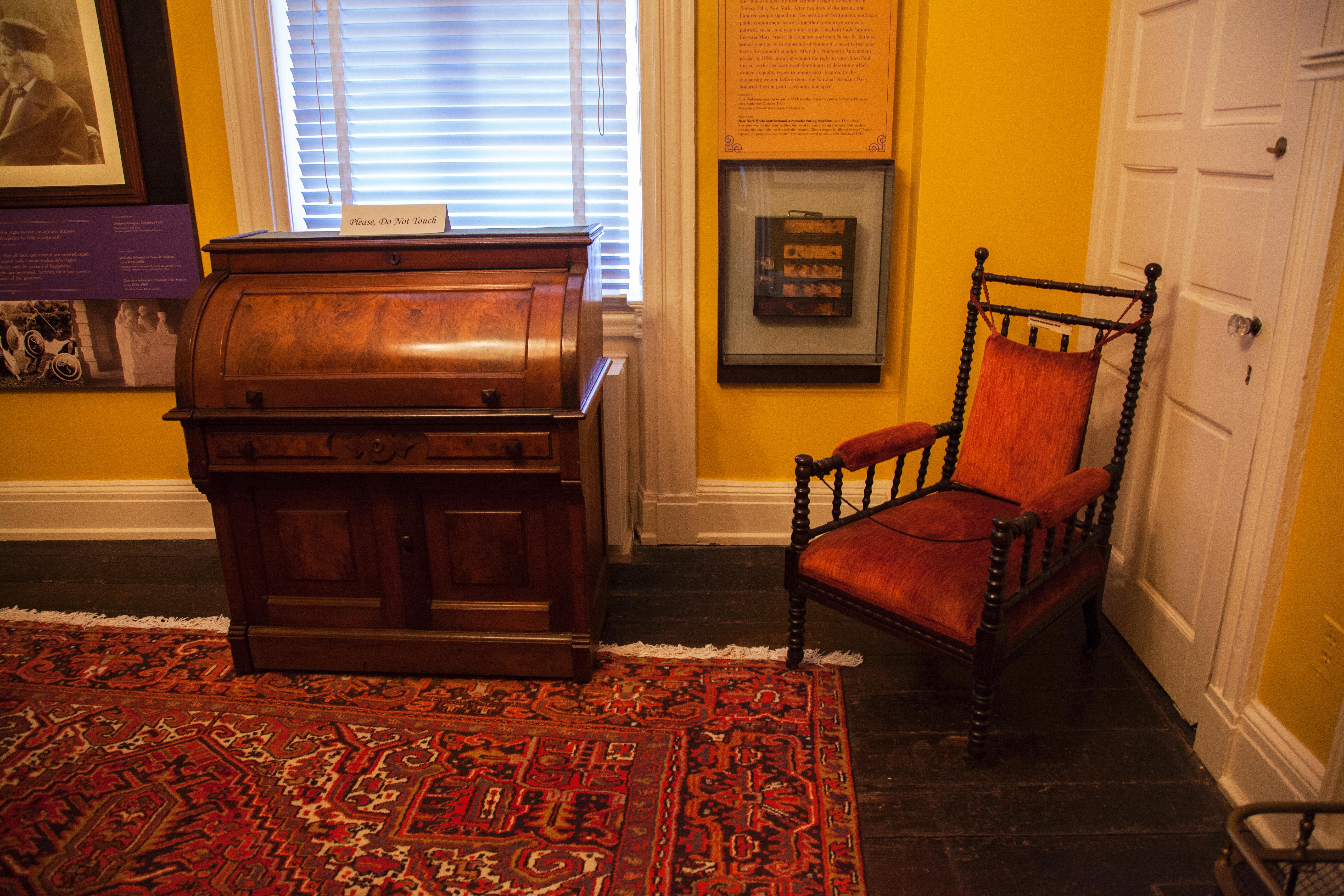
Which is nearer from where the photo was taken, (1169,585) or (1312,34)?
(1312,34)

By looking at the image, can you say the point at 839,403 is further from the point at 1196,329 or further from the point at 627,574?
the point at 1196,329

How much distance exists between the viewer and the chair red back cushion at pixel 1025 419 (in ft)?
8.70

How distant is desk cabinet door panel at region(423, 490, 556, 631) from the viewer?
8.74 ft

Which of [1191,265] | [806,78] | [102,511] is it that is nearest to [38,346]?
[102,511]

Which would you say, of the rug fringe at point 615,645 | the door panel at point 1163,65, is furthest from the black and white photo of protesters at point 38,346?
the door panel at point 1163,65

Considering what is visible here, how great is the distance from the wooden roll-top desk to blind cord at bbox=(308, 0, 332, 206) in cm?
76

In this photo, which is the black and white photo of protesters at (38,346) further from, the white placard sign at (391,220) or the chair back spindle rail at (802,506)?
the chair back spindle rail at (802,506)

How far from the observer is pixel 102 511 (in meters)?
3.84

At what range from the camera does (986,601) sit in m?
A: 2.21

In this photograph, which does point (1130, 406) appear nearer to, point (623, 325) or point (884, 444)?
point (884, 444)

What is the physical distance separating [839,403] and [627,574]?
107 centimetres

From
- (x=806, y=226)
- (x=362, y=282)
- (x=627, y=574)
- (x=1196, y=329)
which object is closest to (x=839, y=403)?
(x=806, y=226)

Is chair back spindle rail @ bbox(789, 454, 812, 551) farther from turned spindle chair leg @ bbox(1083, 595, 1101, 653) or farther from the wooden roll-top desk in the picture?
turned spindle chair leg @ bbox(1083, 595, 1101, 653)

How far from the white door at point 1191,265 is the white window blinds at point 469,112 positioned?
171 centimetres
